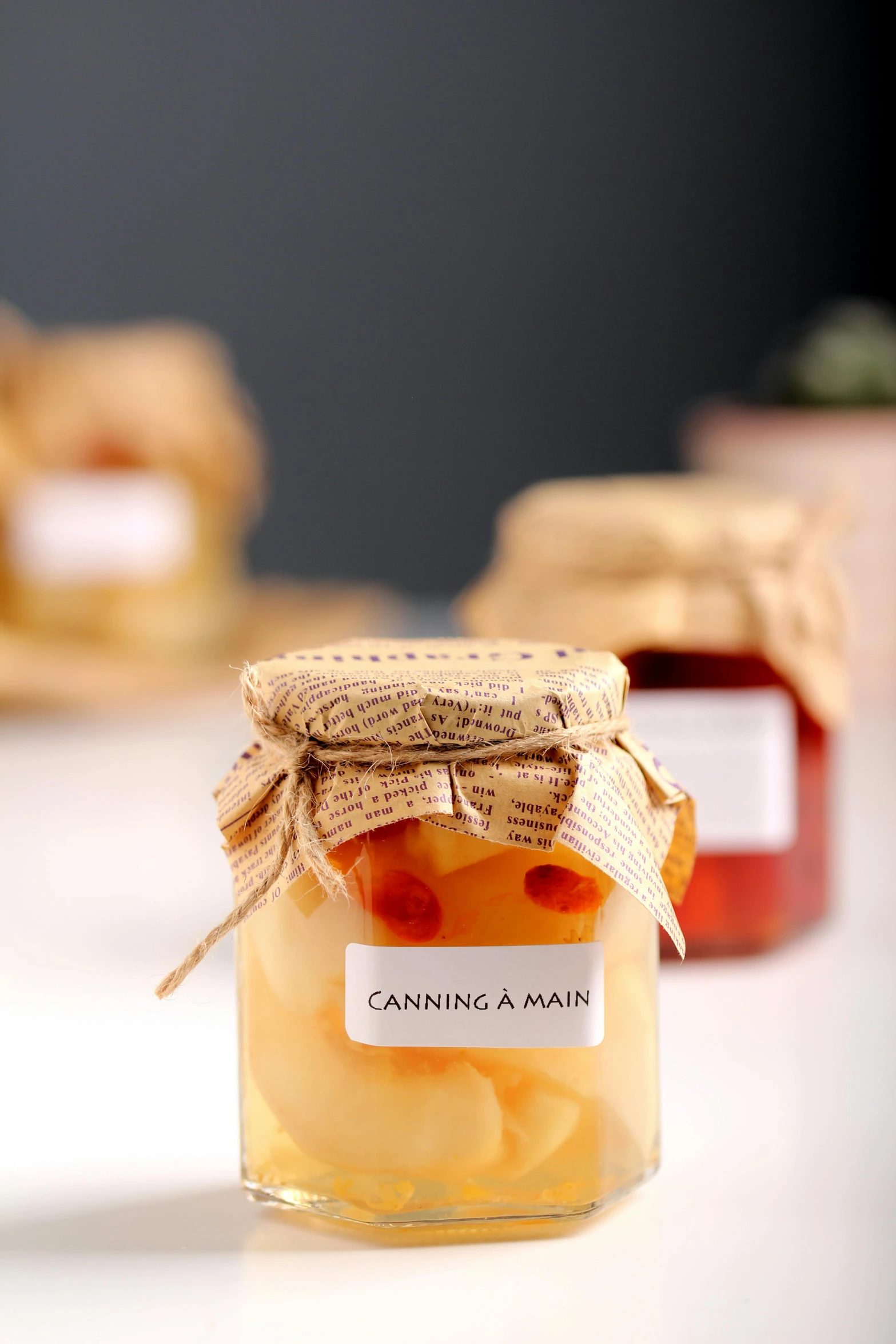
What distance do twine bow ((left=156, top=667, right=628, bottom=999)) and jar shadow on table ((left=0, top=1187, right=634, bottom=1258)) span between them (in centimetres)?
7

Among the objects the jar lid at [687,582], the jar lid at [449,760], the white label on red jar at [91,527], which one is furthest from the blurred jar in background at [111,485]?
the jar lid at [449,760]

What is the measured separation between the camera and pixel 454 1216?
462 mm

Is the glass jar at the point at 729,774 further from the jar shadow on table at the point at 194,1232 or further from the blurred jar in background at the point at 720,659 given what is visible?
the jar shadow on table at the point at 194,1232

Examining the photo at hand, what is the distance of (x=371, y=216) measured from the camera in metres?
1.62

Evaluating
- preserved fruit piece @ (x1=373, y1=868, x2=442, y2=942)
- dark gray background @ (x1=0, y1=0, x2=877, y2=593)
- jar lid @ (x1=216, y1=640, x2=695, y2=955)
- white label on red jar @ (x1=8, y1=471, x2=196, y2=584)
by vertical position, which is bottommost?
preserved fruit piece @ (x1=373, y1=868, x2=442, y2=942)

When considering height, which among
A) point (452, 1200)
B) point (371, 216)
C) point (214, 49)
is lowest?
Answer: point (452, 1200)

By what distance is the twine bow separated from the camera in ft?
1.47

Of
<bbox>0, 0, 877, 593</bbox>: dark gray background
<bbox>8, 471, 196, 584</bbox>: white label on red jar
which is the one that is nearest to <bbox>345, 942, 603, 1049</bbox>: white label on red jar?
<bbox>8, 471, 196, 584</bbox>: white label on red jar

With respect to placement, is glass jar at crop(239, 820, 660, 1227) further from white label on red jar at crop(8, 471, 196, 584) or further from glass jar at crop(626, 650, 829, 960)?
white label on red jar at crop(8, 471, 196, 584)

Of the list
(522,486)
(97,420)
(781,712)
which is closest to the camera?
(781,712)

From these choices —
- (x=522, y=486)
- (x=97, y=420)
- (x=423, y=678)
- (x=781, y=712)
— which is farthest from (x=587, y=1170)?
(x=522, y=486)

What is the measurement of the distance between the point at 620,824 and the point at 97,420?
83 centimetres

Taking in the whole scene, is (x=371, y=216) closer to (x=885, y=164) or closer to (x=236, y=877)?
(x=885, y=164)

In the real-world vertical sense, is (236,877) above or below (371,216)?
below
